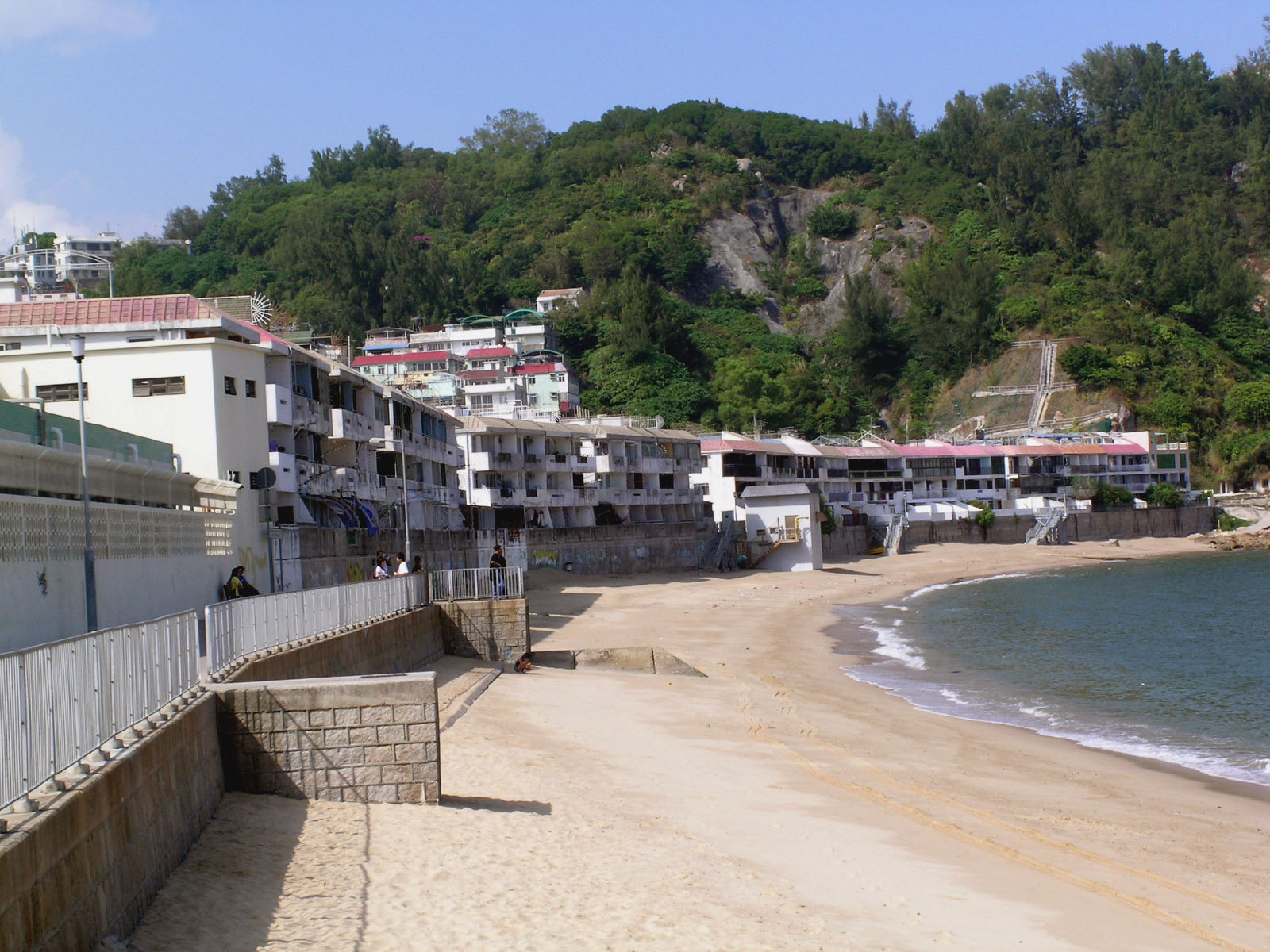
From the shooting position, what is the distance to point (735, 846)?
509 inches

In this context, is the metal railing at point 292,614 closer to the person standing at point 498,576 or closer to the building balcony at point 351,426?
the person standing at point 498,576

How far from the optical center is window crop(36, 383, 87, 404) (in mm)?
32250

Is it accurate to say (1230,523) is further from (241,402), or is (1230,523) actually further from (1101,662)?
(241,402)

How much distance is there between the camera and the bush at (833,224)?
157875mm

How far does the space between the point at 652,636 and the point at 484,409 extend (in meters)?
60.5

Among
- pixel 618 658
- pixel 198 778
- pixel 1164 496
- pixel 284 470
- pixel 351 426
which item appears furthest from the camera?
pixel 1164 496

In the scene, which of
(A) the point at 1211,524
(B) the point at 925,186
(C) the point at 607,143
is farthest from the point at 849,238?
(A) the point at 1211,524

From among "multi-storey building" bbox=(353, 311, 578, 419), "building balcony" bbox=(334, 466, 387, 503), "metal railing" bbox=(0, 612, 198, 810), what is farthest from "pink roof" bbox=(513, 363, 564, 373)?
"metal railing" bbox=(0, 612, 198, 810)

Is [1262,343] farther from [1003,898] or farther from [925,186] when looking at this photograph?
[1003,898]

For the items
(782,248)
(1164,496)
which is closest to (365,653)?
(1164,496)

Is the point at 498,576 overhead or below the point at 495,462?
below

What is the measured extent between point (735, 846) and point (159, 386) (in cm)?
2410

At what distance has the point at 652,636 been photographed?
125ft

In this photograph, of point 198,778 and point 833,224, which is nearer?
point 198,778
